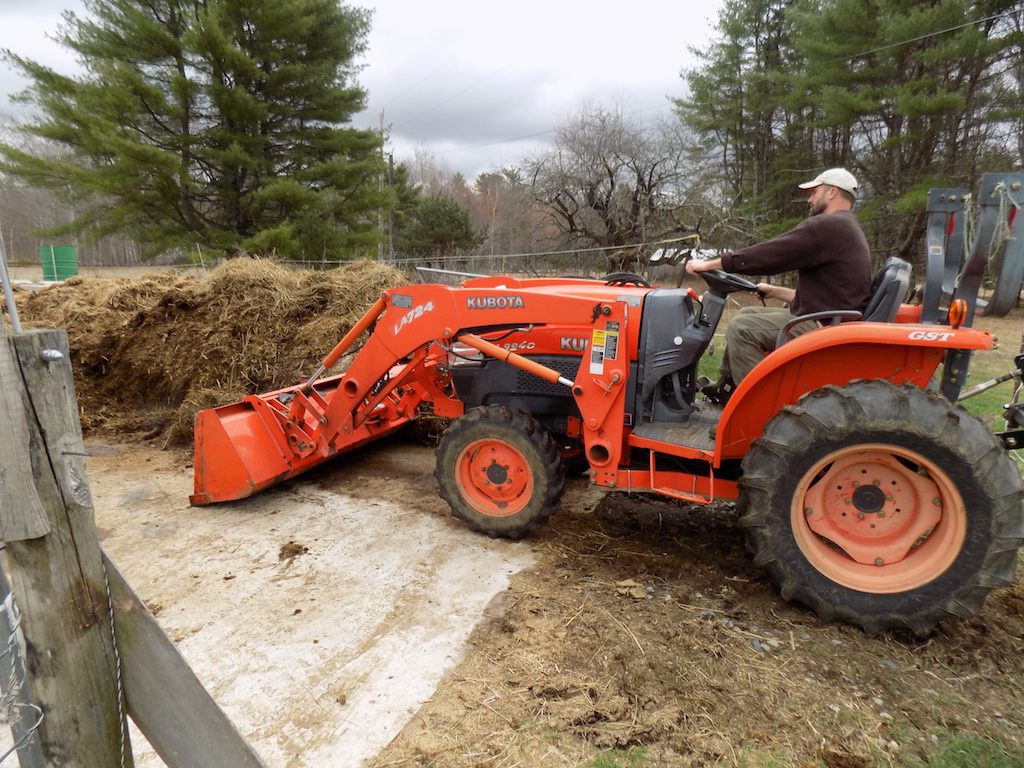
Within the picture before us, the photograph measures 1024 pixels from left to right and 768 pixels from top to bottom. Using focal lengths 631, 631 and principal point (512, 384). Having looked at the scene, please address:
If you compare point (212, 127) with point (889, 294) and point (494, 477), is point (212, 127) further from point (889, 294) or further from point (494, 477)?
point (889, 294)

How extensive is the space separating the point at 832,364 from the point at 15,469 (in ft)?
10.6

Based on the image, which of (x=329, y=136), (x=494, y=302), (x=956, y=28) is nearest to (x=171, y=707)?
(x=494, y=302)

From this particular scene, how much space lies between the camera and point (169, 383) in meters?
6.59

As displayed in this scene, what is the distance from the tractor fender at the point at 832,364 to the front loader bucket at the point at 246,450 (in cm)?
259

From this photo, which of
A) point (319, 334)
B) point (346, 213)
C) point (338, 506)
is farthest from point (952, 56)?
point (338, 506)

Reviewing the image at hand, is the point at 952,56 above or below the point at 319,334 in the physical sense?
above

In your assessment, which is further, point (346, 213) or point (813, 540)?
point (346, 213)

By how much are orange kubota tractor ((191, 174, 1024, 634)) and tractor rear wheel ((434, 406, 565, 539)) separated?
10 millimetres

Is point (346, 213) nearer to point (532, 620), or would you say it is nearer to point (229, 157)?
point (229, 157)

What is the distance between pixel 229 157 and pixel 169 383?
31.4 ft

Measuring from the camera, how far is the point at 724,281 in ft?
11.4

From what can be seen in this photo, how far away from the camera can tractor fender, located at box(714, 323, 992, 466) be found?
2844mm

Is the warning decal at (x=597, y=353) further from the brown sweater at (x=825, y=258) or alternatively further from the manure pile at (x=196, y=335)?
the manure pile at (x=196, y=335)

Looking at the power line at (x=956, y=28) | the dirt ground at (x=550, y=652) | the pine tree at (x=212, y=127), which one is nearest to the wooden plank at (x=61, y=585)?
the dirt ground at (x=550, y=652)
